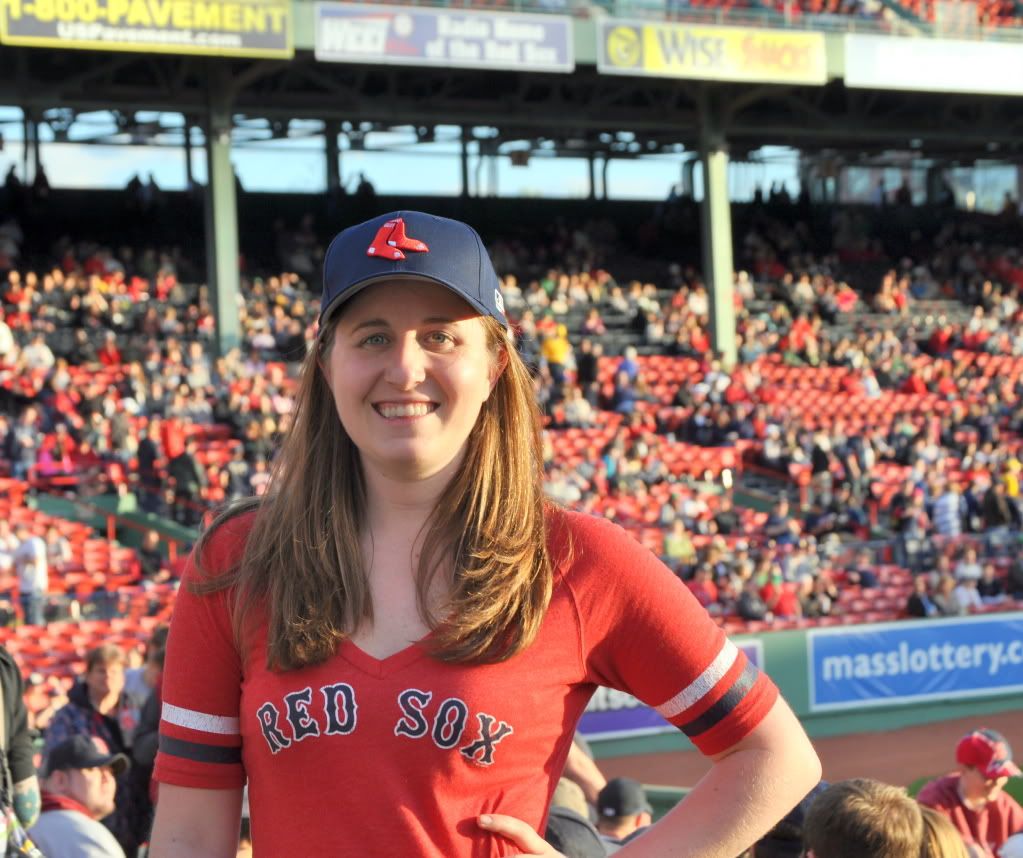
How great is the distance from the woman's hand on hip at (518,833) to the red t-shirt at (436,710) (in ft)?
0.08

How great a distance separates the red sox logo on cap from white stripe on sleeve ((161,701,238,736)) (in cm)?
64

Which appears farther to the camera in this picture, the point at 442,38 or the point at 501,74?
the point at 501,74

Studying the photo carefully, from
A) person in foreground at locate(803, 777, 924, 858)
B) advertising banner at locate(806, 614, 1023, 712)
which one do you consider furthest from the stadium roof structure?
person in foreground at locate(803, 777, 924, 858)

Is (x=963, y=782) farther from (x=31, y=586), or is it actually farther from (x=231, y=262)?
(x=231, y=262)

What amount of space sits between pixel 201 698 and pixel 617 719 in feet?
36.4

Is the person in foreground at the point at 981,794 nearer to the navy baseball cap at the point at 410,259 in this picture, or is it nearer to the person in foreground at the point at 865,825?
the person in foreground at the point at 865,825

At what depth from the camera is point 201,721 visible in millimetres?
1973

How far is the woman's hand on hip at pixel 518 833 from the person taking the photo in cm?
188

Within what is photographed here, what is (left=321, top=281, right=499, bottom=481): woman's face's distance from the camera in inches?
77.8

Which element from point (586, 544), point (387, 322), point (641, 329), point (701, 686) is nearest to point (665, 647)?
point (701, 686)

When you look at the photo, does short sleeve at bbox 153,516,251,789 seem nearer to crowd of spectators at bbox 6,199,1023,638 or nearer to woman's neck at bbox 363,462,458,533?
woman's neck at bbox 363,462,458,533

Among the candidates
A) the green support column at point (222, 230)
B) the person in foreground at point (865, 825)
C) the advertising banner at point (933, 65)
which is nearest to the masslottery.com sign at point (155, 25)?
the green support column at point (222, 230)

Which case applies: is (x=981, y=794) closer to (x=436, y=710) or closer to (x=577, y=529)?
(x=577, y=529)

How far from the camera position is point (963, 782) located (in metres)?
6.41
